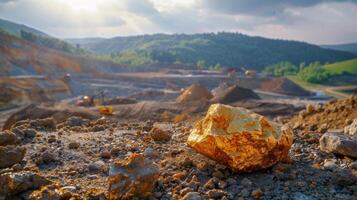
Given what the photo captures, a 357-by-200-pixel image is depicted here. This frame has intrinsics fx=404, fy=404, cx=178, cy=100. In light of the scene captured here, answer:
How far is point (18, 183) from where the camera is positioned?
15.3 feet

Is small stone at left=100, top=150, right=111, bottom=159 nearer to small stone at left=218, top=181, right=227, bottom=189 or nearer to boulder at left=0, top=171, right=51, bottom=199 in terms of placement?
boulder at left=0, top=171, right=51, bottom=199

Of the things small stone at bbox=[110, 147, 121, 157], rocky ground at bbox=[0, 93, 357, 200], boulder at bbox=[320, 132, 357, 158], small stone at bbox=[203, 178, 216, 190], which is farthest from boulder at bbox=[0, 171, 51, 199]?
boulder at bbox=[320, 132, 357, 158]

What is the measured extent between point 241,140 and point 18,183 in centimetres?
268

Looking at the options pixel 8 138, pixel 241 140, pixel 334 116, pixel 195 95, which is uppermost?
pixel 241 140

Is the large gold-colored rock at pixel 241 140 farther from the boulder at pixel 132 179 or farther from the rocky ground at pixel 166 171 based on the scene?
the boulder at pixel 132 179

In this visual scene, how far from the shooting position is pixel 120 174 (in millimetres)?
4609

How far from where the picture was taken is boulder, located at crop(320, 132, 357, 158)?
566 centimetres

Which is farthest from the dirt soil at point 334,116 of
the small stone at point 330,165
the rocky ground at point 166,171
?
the small stone at point 330,165

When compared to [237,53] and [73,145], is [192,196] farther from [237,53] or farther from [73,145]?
[237,53]

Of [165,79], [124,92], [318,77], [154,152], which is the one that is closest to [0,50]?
[124,92]

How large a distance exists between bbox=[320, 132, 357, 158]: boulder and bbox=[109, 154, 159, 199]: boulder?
271 centimetres

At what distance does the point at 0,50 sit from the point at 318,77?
5478 cm

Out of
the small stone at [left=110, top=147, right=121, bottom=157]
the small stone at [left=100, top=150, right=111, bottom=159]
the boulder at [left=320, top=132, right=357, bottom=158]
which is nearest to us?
the boulder at [left=320, top=132, right=357, bottom=158]

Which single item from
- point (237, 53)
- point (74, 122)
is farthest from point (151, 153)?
point (237, 53)
